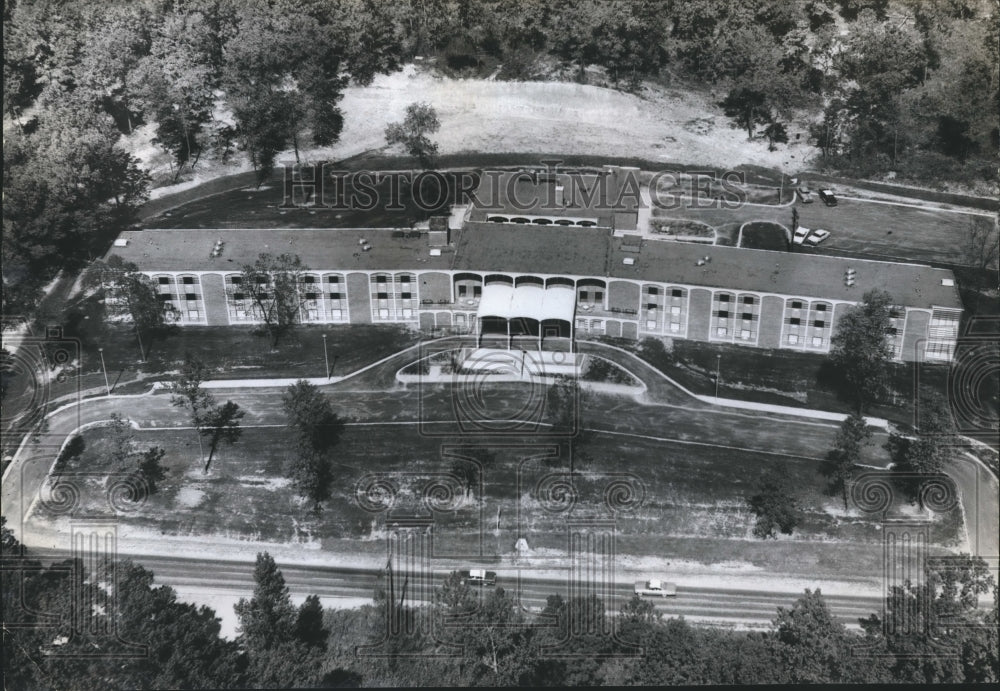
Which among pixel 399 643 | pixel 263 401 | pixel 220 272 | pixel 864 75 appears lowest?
pixel 399 643

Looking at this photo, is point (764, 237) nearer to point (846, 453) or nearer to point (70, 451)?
point (846, 453)

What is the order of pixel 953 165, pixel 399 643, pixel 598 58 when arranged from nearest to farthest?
pixel 399 643 → pixel 953 165 → pixel 598 58

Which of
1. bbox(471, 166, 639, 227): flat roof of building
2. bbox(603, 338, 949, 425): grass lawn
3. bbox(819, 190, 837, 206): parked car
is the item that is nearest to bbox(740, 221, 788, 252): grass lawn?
bbox(819, 190, 837, 206): parked car

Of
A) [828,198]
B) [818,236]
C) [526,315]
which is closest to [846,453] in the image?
[526,315]

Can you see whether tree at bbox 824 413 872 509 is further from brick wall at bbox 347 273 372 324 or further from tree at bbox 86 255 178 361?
tree at bbox 86 255 178 361

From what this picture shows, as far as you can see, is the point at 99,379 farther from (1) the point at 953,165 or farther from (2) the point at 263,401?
(1) the point at 953,165

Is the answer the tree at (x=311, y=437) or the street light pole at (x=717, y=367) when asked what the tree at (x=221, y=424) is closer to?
the tree at (x=311, y=437)

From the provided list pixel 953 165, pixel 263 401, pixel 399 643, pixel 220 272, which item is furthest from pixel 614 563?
pixel 953 165
